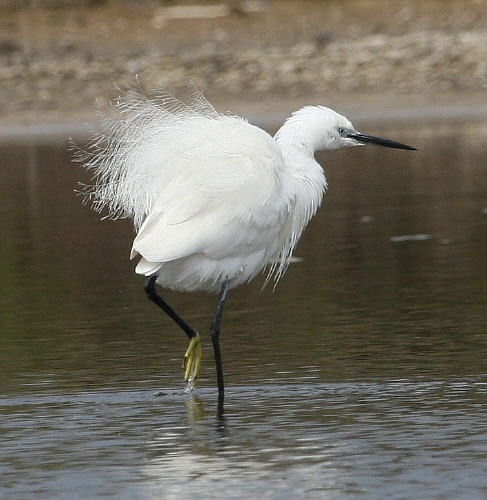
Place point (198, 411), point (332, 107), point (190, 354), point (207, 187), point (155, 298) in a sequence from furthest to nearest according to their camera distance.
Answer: point (332, 107) → point (155, 298) → point (190, 354) → point (207, 187) → point (198, 411)

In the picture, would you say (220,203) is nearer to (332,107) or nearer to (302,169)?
(302,169)

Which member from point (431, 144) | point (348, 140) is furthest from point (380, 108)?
point (348, 140)

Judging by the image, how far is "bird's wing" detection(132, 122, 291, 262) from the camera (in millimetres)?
7090

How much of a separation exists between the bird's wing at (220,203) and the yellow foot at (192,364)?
1.85ft

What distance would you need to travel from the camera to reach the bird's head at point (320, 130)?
7691mm

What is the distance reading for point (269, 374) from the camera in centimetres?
752

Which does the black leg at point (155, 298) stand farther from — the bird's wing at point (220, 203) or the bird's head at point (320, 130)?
the bird's head at point (320, 130)

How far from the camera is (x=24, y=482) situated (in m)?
5.73

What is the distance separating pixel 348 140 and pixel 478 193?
7332 millimetres

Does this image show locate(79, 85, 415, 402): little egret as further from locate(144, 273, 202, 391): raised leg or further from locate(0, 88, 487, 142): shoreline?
locate(0, 88, 487, 142): shoreline

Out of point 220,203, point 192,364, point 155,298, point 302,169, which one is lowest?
point 192,364

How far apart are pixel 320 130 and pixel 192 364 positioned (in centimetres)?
146

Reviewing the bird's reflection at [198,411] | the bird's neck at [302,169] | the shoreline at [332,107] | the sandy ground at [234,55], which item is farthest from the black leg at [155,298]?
the sandy ground at [234,55]

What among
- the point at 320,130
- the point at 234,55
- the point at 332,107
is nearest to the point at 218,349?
the point at 320,130
